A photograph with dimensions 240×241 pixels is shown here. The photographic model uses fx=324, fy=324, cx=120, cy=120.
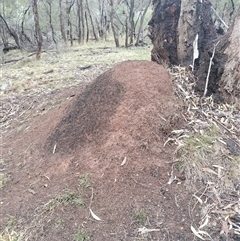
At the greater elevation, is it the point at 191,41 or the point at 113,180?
the point at 191,41

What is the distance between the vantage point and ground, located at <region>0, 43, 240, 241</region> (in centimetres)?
241

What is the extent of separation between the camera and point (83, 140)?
3.12 metres

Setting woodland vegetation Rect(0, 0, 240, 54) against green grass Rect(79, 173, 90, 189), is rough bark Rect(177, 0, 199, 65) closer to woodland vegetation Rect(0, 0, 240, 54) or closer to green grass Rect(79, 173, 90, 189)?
green grass Rect(79, 173, 90, 189)

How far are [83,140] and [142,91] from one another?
0.78 m

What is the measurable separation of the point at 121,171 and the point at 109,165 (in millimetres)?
129

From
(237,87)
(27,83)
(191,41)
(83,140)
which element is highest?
(191,41)

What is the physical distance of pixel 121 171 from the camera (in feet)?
9.04

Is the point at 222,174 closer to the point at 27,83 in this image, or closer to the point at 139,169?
the point at 139,169

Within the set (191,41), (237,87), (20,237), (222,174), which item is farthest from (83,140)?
(191,41)

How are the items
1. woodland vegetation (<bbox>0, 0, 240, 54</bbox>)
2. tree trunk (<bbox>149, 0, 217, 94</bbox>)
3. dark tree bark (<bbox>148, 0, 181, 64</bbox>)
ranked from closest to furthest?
tree trunk (<bbox>149, 0, 217, 94</bbox>) < dark tree bark (<bbox>148, 0, 181, 64</bbox>) < woodland vegetation (<bbox>0, 0, 240, 54</bbox>)

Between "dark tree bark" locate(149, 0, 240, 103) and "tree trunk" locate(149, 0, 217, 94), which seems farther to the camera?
"tree trunk" locate(149, 0, 217, 94)

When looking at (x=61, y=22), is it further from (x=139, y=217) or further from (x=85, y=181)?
(x=139, y=217)

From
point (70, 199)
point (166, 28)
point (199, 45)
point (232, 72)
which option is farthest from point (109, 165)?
point (166, 28)

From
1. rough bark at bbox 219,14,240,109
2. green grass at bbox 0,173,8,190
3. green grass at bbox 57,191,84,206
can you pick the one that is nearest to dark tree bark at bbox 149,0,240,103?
rough bark at bbox 219,14,240,109
